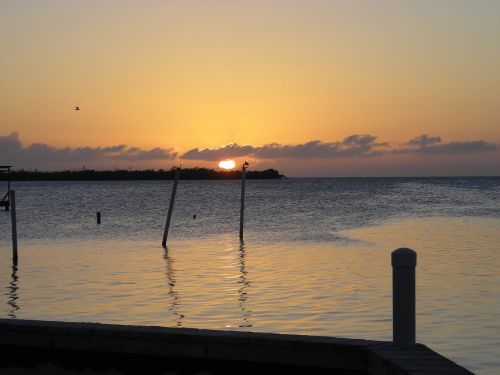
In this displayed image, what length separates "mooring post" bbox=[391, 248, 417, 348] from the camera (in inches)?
328

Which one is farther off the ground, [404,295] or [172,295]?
[404,295]

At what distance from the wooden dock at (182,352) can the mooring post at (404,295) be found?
13cm

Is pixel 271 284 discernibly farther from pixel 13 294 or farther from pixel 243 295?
pixel 13 294

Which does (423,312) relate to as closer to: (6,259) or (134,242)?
(6,259)

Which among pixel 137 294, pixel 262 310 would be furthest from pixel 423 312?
pixel 137 294

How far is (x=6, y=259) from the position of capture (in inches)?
1321

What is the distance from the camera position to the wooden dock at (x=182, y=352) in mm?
8336

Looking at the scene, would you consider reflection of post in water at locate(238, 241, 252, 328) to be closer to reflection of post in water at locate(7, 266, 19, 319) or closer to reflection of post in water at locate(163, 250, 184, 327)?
reflection of post in water at locate(163, 250, 184, 327)

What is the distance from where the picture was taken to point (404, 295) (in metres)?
8.48

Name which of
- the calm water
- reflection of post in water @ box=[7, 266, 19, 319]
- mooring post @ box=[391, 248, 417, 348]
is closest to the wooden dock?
mooring post @ box=[391, 248, 417, 348]

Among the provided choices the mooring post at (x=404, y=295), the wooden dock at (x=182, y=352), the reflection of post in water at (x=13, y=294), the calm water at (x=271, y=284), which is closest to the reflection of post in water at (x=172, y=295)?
the calm water at (x=271, y=284)

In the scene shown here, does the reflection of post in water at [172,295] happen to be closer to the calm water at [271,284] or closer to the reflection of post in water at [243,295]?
the calm water at [271,284]

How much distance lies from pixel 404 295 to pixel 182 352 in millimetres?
2440

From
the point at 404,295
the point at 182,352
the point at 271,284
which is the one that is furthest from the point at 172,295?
the point at 404,295
